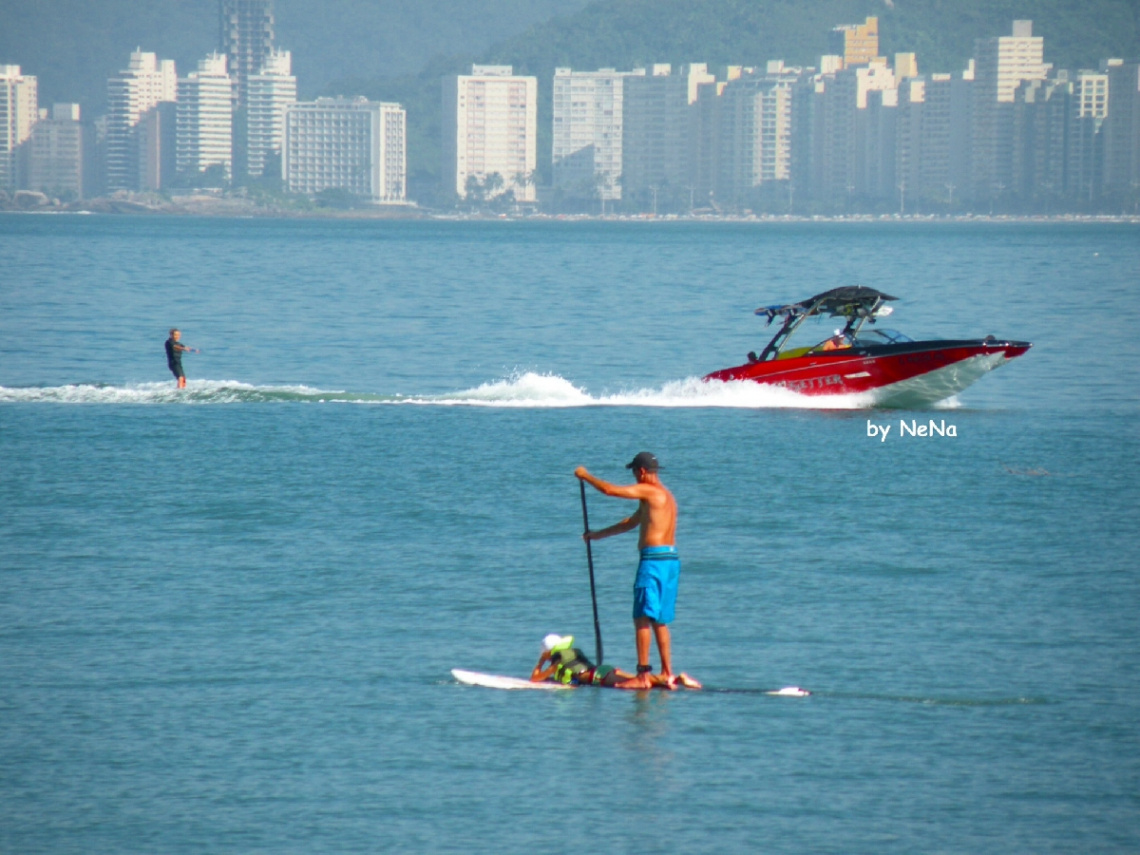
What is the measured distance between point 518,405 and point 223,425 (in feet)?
22.6

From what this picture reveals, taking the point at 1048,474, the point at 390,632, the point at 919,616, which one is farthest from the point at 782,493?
the point at 390,632

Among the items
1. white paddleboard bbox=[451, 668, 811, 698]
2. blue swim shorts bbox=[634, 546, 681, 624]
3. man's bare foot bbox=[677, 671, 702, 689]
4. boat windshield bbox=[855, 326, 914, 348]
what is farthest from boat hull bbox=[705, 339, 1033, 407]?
blue swim shorts bbox=[634, 546, 681, 624]

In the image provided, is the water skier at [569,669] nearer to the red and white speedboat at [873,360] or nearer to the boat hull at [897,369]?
the red and white speedboat at [873,360]

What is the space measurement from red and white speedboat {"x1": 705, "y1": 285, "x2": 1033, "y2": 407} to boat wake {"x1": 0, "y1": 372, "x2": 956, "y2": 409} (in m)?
0.65

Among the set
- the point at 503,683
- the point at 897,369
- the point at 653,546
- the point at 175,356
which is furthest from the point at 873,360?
the point at 503,683

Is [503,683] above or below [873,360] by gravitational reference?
below

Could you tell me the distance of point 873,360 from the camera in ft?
108

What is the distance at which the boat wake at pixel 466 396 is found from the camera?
115 ft

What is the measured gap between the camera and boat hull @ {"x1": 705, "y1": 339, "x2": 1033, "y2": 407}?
32688 millimetres

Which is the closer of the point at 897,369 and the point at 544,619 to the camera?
the point at 544,619

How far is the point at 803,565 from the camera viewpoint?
65.0ft

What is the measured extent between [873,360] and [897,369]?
1.71ft

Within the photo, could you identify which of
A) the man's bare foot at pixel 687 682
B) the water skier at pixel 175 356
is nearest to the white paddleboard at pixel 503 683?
the man's bare foot at pixel 687 682

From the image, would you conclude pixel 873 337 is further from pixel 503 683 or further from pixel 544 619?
pixel 503 683
